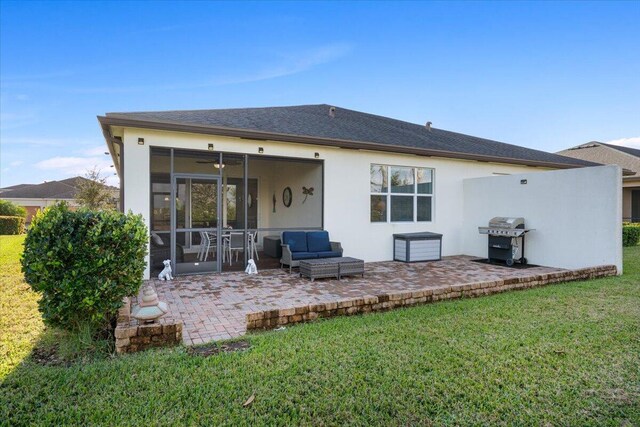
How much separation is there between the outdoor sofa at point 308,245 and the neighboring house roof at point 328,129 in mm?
2410

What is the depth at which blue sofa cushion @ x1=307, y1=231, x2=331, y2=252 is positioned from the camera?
29.7 feet

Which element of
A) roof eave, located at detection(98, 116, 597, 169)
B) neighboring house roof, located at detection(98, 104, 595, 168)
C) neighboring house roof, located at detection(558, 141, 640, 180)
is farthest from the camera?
neighboring house roof, located at detection(558, 141, 640, 180)

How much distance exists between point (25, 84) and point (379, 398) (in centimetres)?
1815

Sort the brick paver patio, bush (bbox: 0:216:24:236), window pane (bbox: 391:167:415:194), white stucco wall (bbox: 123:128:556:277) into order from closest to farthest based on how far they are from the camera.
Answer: the brick paver patio < white stucco wall (bbox: 123:128:556:277) < window pane (bbox: 391:167:415:194) < bush (bbox: 0:216:24:236)

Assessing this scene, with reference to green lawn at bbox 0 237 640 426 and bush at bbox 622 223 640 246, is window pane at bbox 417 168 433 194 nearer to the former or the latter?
green lawn at bbox 0 237 640 426

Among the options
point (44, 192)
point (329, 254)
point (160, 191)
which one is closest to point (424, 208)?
point (329, 254)

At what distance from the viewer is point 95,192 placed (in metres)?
19.7

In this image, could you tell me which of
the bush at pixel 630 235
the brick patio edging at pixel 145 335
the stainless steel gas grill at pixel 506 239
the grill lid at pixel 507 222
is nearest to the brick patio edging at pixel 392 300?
the brick patio edging at pixel 145 335

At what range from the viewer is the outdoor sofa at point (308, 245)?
29.1 ft

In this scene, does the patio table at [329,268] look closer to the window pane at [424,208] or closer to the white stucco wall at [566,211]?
the window pane at [424,208]

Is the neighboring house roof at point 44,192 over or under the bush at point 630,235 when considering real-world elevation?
over

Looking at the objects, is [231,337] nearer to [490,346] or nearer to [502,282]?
[490,346]

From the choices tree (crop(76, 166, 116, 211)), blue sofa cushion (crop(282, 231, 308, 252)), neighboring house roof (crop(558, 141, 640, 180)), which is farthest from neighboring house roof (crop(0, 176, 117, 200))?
neighboring house roof (crop(558, 141, 640, 180))

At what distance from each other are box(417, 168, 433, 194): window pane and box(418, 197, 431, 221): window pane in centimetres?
26
